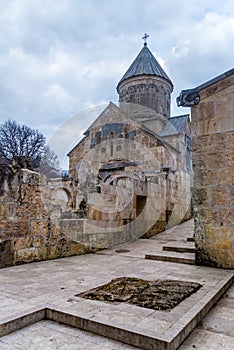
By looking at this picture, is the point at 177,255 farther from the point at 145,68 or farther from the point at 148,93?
the point at 145,68

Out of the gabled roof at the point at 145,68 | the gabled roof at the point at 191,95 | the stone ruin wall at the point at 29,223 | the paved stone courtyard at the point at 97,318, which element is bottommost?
the paved stone courtyard at the point at 97,318

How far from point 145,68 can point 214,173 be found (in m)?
15.3

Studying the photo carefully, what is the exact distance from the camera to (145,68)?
57.4 ft

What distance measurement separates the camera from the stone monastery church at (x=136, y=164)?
19.2 feet

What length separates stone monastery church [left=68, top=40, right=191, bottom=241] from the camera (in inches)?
231

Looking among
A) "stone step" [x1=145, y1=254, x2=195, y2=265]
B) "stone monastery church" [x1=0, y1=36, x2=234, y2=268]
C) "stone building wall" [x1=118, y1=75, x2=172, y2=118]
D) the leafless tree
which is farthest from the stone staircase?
the leafless tree

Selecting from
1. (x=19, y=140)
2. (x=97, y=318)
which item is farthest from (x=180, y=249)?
(x=19, y=140)

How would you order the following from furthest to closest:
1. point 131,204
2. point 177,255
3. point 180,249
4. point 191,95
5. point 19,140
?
point 19,140
point 131,204
point 180,249
point 177,255
point 191,95

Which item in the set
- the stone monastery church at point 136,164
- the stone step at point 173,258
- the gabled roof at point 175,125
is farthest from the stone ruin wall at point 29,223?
the gabled roof at point 175,125

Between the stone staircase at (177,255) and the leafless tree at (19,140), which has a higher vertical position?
the leafless tree at (19,140)

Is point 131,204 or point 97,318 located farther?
point 131,204

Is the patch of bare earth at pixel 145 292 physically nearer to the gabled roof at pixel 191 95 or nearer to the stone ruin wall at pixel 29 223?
the stone ruin wall at pixel 29 223

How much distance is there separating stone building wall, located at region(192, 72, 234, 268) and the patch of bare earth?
112 centimetres

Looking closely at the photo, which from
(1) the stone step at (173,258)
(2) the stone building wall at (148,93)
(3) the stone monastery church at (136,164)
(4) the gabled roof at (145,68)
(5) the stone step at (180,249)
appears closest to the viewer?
(1) the stone step at (173,258)
